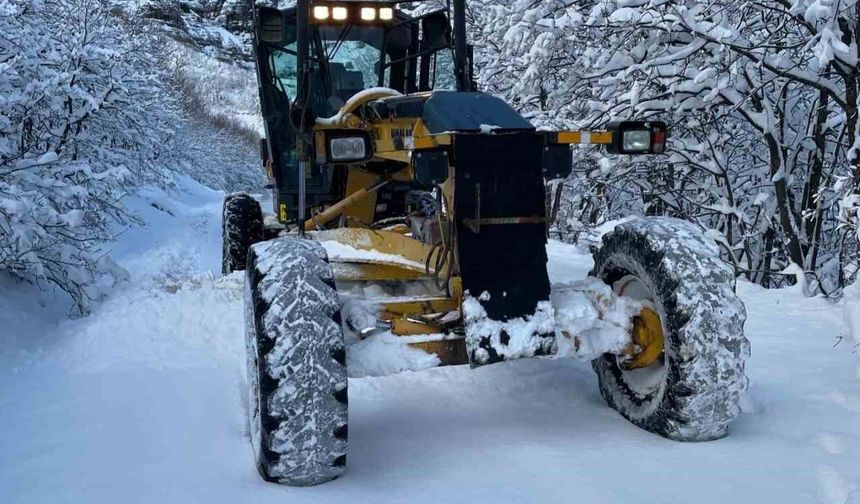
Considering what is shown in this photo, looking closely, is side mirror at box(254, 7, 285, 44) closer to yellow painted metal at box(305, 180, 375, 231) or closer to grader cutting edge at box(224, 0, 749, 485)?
yellow painted metal at box(305, 180, 375, 231)

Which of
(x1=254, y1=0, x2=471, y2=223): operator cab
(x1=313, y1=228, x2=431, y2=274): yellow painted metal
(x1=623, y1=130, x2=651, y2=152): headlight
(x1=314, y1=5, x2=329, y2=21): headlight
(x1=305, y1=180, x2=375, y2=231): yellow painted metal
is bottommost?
(x1=313, y1=228, x2=431, y2=274): yellow painted metal

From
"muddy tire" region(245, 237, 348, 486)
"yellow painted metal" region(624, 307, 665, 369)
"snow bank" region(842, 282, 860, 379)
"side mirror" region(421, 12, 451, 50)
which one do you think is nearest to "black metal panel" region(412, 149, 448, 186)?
"muddy tire" region(245, 237, 348, 486)

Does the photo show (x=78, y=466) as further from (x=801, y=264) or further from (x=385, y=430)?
(x=801, y=264)

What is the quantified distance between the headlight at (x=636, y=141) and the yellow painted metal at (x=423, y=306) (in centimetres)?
122

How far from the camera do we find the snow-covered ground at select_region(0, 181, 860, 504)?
10.6 feet

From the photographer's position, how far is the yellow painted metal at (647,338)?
12.5ft

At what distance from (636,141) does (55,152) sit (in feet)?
19.5

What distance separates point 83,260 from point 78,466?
4243mm

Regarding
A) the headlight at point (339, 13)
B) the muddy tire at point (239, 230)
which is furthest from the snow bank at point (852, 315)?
the muddy tire at point (239, 230)

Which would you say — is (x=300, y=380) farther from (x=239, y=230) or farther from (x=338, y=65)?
(x=239, y=230)

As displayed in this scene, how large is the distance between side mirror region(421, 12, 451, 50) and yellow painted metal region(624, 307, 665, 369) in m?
3.35

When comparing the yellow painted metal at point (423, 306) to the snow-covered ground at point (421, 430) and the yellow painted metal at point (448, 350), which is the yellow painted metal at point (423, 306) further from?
the snow-covered ground at point (421, 430)

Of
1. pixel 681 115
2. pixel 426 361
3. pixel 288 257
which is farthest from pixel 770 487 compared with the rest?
pixel 681 115

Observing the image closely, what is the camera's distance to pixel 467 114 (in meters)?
3.80
